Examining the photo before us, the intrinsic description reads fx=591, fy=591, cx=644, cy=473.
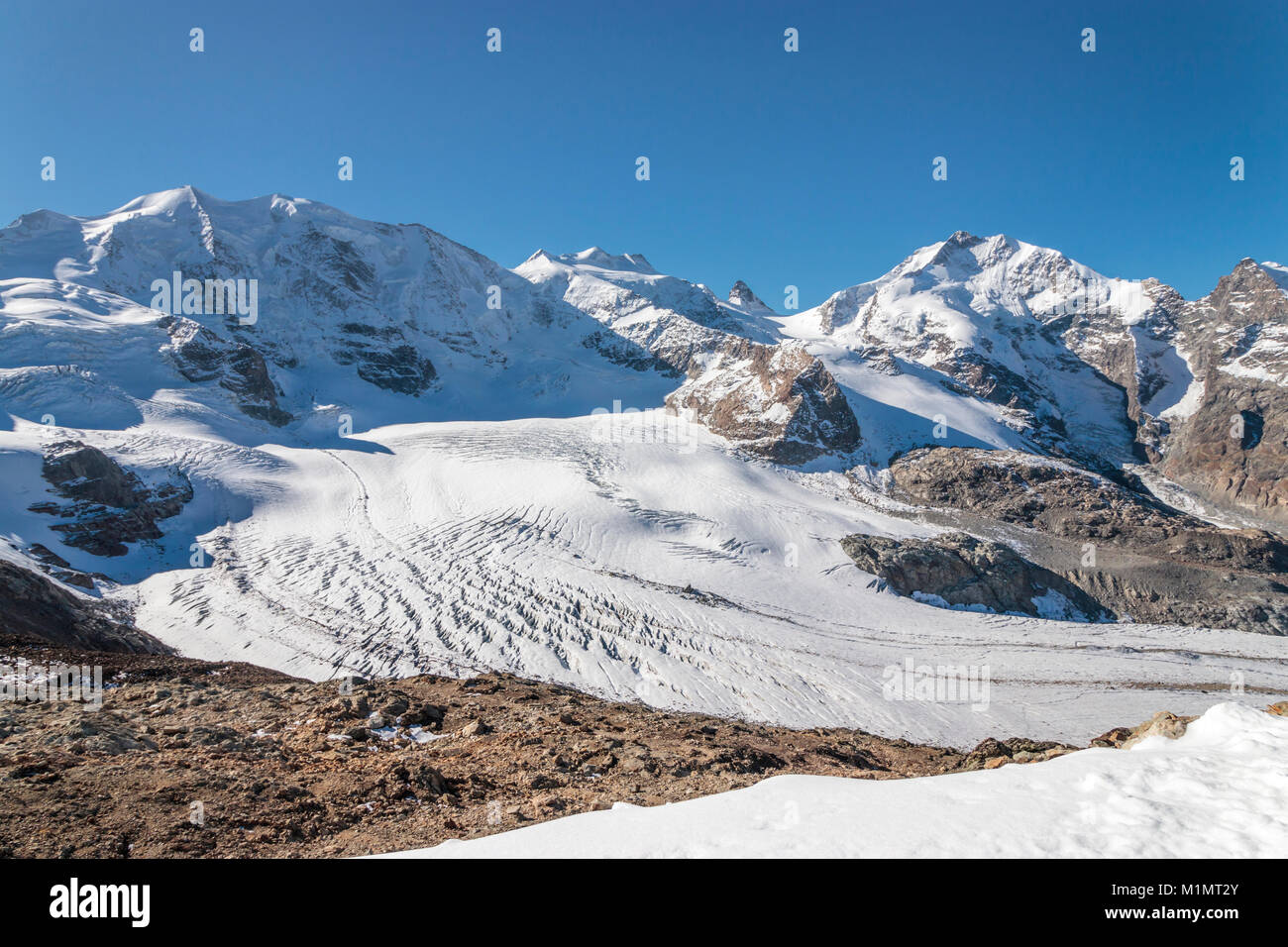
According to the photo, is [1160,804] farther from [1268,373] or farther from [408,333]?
[1268,373]

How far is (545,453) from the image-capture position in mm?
60188

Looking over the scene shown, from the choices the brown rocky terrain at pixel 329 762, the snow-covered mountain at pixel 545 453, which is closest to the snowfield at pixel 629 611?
the snow-covered mountain at pixel 545 453

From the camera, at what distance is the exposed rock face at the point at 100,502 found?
1312 inches

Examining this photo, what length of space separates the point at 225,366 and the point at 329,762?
77.3 meters

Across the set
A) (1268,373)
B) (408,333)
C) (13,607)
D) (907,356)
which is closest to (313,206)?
(408,333)

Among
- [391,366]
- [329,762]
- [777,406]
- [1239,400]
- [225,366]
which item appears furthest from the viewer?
[1239,400]

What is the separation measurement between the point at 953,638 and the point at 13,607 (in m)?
40.1

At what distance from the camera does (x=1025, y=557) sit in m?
49.9

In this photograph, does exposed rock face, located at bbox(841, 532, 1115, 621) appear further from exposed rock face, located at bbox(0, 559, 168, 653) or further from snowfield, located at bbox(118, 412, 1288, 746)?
exposed rock face, located at bbox(0, 559, 168, 653)

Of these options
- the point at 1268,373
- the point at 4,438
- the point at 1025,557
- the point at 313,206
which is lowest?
the point at 1025,557

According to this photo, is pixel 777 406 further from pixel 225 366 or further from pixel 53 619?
pixel 53 619

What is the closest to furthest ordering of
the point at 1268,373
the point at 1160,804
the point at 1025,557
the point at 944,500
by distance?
the point at 1160,804 → the point at 1025,557 → the point at 944,500 → the point at 1268,373

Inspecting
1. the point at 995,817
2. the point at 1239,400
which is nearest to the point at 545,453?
the point at 995,817

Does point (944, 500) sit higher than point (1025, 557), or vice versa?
point (944, 500)
